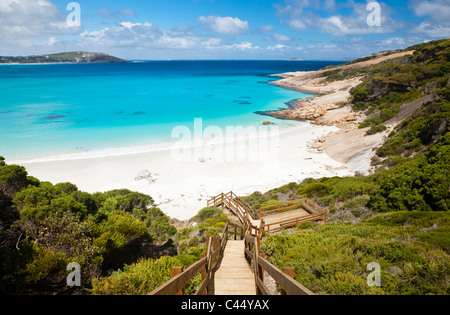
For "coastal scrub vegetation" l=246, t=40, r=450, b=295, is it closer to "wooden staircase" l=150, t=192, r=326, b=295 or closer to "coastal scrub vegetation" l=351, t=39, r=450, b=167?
"coastal scrub vegetation" l=351, t=39, r=450, b=167

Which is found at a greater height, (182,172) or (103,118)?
(103,118)

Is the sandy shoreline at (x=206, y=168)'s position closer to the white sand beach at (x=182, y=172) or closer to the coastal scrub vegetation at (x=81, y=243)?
the white sand beach at (x=182, y=172)

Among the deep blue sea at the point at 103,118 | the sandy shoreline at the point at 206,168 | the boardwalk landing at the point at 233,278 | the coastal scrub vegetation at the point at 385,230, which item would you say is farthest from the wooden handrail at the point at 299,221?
the deep blue sea at the point at 103,118

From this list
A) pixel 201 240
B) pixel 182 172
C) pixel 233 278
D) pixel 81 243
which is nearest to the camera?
pixel 233 278

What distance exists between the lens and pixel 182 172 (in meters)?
21.8

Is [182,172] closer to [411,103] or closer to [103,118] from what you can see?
[103,118]

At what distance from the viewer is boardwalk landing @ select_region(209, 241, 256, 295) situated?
491cm

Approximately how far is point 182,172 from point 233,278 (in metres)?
16.9

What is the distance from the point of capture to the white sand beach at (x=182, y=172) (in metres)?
18.2

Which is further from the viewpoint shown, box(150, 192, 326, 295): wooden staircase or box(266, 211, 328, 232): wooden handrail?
box(266, 211, 328, 232): wooden handrail

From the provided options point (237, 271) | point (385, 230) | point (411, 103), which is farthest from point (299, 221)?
point (411, 103)

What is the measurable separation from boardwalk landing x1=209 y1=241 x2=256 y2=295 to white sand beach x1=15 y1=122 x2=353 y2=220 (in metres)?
9.46

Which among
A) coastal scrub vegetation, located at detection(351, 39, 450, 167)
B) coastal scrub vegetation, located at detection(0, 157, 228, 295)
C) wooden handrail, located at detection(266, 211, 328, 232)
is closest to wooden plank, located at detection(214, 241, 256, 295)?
coastal scrub vegetation, located at detection(0, 157, 228, 295)

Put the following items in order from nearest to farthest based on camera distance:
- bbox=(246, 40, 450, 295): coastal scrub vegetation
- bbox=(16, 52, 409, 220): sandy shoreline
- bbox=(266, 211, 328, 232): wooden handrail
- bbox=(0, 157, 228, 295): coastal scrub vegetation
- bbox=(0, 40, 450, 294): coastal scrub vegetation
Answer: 1. bbox=(246, 40, 450, 295): coastal scrub vegetation
2. bbox=(0, 40, 450, 294): coastal scrub vegetation
3. bbox=(0, 157, 228, 295): coastal scrub vegetation
4. bbox=(266, 211, 328, 232): wooden handrail
5. bbox=(16, 52, 409, 220): sandy shoreline
